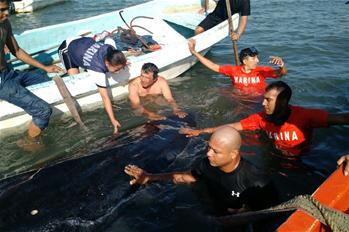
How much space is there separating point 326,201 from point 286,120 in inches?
81.5

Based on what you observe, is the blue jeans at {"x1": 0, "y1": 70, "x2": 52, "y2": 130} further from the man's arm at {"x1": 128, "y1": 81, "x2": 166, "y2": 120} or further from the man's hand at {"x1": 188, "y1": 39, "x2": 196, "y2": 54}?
the man's hand at {"x1": 188, "y1": 39, "x2": 196, "y2": 54}

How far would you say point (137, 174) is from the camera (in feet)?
14.1

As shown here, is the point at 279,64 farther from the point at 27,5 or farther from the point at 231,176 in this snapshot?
the point at 27,5

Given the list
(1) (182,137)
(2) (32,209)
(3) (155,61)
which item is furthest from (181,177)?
(3) (155,61)

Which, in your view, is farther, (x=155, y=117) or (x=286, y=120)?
(x=155, y=117)

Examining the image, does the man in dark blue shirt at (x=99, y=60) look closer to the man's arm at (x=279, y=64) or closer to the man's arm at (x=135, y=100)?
the man's arm at (x=135, y=100)

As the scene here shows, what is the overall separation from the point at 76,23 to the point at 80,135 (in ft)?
12.1

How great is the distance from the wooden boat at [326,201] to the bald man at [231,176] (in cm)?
67

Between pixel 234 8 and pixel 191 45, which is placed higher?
pixel 234 8

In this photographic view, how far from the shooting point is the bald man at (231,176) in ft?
11.4

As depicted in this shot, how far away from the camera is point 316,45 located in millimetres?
10602

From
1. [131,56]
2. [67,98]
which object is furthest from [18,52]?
[131,56]

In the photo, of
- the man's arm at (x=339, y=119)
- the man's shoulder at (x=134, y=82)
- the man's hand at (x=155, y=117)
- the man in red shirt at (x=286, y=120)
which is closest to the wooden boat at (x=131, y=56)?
the man's shoulder at (x=134, y=82)

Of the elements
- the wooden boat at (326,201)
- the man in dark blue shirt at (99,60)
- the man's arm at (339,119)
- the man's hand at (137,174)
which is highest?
the man in dark blue shirt at (99,60)
